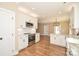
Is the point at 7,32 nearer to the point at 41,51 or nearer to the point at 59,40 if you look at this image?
the point at 41,51

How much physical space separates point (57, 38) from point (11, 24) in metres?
3.04

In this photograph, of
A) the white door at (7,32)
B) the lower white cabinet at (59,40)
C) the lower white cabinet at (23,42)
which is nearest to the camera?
the white door at (7,32)

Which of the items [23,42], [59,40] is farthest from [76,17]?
[23,42]

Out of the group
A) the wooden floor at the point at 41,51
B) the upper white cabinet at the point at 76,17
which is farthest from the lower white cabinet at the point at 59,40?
the upper white cabinet at the point at 76,17

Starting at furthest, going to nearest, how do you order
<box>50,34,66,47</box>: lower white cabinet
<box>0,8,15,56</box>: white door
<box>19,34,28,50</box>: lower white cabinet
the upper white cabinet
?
<box>50,34,66,47</box>: lower white cabinet
<box>19,34,28,50</box>: lower white cabinet
the upper white cabinet
<box>0,8,15,56</box>: white door

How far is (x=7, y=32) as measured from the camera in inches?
115

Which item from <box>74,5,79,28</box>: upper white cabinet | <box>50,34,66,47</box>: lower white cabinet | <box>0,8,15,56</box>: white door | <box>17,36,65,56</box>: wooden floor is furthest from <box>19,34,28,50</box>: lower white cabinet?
<box>74,5,79,28</box>: upper white cabinet

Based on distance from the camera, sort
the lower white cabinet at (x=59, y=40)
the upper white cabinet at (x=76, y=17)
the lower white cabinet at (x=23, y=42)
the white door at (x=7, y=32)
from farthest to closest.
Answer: the lower white cabinet at (x=59, y=40), the lower white cabinet at (x=23, y=42), the upper white cabinet at (x=76, y=17), the white door at (x=7, y=32)

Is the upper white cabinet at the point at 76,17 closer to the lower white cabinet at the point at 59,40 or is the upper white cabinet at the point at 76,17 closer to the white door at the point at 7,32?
the lower white cabinet at the point at 59,40

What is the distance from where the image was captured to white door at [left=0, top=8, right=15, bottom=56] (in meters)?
2.76

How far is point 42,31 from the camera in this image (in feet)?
23.4

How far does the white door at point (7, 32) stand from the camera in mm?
2762

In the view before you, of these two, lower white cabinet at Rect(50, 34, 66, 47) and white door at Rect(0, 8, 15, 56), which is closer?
white door at Rect(0, 8, 15, 56)

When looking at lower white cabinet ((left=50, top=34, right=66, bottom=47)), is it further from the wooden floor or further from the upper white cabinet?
the upper white cabinet
